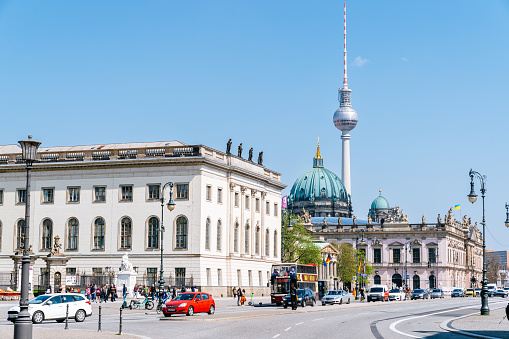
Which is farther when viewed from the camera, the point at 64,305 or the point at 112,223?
the point at 112,223

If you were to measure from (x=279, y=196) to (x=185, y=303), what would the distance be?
59478 mm

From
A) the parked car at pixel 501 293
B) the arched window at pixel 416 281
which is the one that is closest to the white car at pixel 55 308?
the parked car at pixel 501 293

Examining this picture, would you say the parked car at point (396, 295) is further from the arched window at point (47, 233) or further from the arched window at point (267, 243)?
the arched window at point (47, 233)

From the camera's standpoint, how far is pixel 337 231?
179750 millimetres

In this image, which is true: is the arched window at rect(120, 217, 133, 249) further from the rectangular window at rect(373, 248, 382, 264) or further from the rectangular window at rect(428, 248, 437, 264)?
the rectangular window at rect(428, 248, 437, 264)

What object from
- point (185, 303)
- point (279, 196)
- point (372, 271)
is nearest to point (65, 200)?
point (279, 196)

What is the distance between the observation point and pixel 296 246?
12825cm

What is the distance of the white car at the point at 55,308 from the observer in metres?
40.9

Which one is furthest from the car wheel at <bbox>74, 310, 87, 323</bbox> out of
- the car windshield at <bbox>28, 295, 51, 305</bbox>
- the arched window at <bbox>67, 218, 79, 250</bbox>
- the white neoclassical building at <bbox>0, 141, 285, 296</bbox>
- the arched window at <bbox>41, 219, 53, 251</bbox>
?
the arched window at <bbox>41, 219, 53, 251</bbox>

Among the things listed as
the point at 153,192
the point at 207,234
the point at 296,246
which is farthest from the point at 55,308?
the point at 296,246

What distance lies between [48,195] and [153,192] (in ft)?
41.6

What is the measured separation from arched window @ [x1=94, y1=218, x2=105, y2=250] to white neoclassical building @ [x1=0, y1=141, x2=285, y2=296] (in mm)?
109

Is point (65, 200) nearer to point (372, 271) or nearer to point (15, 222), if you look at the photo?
point (15, 222)

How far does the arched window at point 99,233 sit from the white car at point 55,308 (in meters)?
42.0
